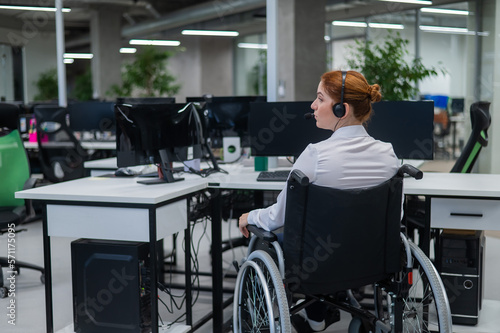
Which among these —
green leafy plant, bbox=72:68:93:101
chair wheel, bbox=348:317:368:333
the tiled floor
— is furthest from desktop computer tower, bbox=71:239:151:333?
green leafy plant, bbox=72:68:93:101

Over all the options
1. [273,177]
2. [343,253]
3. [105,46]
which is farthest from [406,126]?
[105,46]

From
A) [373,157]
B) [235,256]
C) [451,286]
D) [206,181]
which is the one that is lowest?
[235,256]

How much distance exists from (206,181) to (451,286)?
1.48 m

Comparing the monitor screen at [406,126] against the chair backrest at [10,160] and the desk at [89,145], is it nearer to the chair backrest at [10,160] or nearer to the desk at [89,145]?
the chair backrest at [10,160]

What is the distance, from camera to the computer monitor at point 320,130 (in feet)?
11.5

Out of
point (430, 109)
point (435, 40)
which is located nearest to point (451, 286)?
point (430, 109)

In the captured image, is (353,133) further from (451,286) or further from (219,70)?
(219,70)

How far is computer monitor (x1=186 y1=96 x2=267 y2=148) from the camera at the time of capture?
4547 mm

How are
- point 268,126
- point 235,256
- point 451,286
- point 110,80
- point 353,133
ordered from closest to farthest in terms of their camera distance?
point 353,133, point 451,286, point 268,126, point 235,256, point 110,80

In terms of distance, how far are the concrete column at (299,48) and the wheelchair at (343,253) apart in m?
6.09

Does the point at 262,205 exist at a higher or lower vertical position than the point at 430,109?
lower

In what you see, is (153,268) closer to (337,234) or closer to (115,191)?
(115,191)

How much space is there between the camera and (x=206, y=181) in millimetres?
3420

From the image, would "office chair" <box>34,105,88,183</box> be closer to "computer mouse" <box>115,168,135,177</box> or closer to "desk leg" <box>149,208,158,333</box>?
"computer mouse" <box>115,168,135,177</box>
